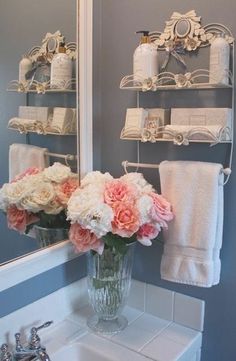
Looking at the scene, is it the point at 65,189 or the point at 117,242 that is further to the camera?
the point at 65,189

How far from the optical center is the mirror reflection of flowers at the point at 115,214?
Result: 3.79ft

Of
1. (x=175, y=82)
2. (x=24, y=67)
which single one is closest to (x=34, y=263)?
(x=24, y=67)

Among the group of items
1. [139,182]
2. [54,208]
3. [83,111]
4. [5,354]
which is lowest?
[5,354]

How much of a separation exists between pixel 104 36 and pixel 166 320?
1.14 m

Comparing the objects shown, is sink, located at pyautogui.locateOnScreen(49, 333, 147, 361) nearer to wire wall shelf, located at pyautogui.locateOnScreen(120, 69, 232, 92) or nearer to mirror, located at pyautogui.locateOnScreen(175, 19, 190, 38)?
wire wall shelf, located at pyautogui.locateOnScreen(120, 69, 232, 92)

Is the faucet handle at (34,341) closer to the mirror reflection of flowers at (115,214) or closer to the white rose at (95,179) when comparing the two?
the mirror reflection of flowers at (115,214)

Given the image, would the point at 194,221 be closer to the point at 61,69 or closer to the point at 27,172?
the point at 27,172

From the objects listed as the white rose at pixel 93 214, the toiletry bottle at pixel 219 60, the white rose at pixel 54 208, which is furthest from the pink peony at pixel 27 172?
the toiletry bottle at pixel 219 60

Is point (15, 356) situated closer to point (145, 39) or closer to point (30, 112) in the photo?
point (30, 112)

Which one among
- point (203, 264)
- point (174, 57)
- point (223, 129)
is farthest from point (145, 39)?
point (203, 264)

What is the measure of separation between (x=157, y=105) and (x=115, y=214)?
1.49 feet

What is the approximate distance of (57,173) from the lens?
140cm

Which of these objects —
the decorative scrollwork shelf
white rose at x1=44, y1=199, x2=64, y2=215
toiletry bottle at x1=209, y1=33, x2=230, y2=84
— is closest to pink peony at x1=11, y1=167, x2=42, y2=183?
white rose at x1=44, y1=199, x2=64, y2=215

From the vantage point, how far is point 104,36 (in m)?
1.50
